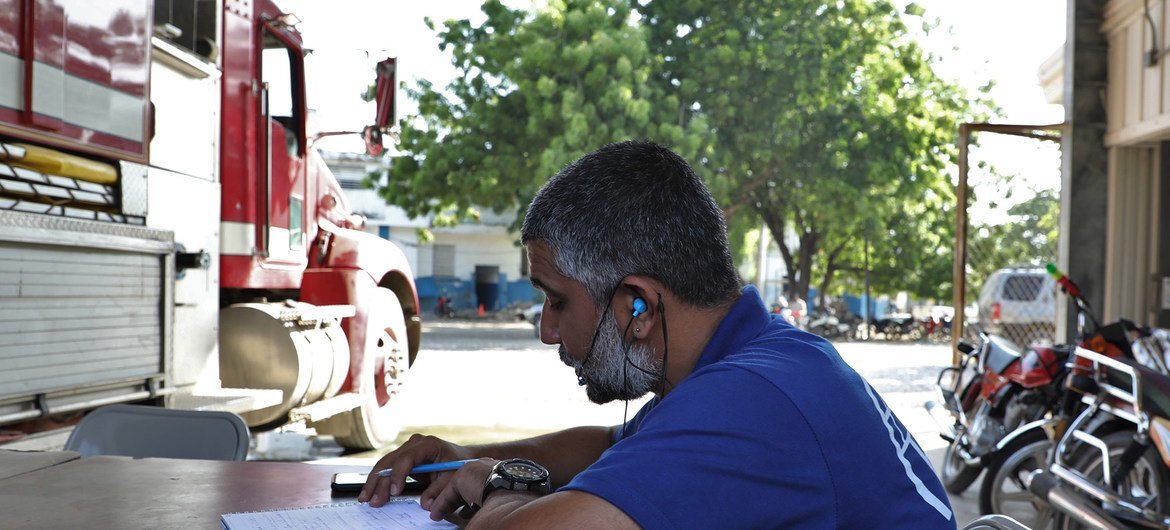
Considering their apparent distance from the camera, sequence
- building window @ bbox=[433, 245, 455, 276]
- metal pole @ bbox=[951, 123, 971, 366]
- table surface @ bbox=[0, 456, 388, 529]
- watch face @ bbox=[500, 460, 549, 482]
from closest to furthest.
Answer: watch face @ bbox=[500, 460, 549, 482] < table surface @ bbox=[0, 456, 388, 529] < metal pole @ bbox=[951, 123, 971, 366] < building window @ bbox=[433, 245, 455, 276]

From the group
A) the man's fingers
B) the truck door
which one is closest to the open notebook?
the man's fingers

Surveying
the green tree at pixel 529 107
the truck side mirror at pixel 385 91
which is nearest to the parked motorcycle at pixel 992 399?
the truck side mirror at pixel 385 91

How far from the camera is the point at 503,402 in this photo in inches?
411

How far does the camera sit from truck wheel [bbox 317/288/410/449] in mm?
6996

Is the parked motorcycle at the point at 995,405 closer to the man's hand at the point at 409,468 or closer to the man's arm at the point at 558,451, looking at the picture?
the man's arm at the point at 558,451

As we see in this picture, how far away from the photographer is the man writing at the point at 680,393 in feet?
4.36

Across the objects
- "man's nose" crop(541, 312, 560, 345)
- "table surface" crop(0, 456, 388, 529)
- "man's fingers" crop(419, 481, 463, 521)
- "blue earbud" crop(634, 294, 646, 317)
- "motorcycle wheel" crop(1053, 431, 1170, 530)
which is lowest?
"motorcycle wheel" crop(1053, 431, 1170, 530)

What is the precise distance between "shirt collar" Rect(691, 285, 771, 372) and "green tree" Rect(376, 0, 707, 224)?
16494 mm

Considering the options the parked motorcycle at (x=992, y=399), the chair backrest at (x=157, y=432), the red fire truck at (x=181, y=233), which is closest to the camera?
the chair backrest at (x=157, y=432)

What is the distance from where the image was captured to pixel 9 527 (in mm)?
1816

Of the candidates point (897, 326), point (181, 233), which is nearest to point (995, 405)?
point (181, 233)

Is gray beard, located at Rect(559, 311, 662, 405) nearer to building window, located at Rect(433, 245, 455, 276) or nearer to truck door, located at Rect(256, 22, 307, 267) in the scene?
truck door, located at Rect(256, 22, 307, 267)

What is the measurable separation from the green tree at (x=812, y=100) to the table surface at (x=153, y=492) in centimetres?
1746

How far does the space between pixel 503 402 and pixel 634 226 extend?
8963 mm
